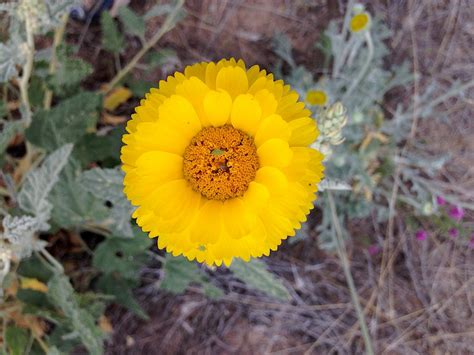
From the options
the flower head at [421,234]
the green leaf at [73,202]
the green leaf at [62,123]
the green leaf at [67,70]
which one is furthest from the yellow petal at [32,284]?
the flower head at [421,234]

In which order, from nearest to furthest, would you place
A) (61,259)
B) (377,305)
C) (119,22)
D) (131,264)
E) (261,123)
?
1. (261,123)
2. (131,264)
3. (61,259)
4. (119,22)
5. (377,305)

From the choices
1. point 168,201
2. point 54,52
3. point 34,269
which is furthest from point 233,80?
point 34,269

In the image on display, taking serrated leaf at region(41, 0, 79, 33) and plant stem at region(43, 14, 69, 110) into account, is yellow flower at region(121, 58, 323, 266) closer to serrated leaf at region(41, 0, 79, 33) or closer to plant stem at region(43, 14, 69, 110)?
serrated leaf at region(41, 0, 79, 33)

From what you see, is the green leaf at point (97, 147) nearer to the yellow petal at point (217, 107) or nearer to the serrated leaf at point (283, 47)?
the yellow petal at point (217, 107)

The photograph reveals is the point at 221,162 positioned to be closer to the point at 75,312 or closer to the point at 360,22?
the point at 75,312

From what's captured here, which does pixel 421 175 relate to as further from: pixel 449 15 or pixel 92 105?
pixel 92 105

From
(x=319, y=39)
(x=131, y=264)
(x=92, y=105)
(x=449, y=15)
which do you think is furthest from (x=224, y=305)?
(x=449, y=15)
